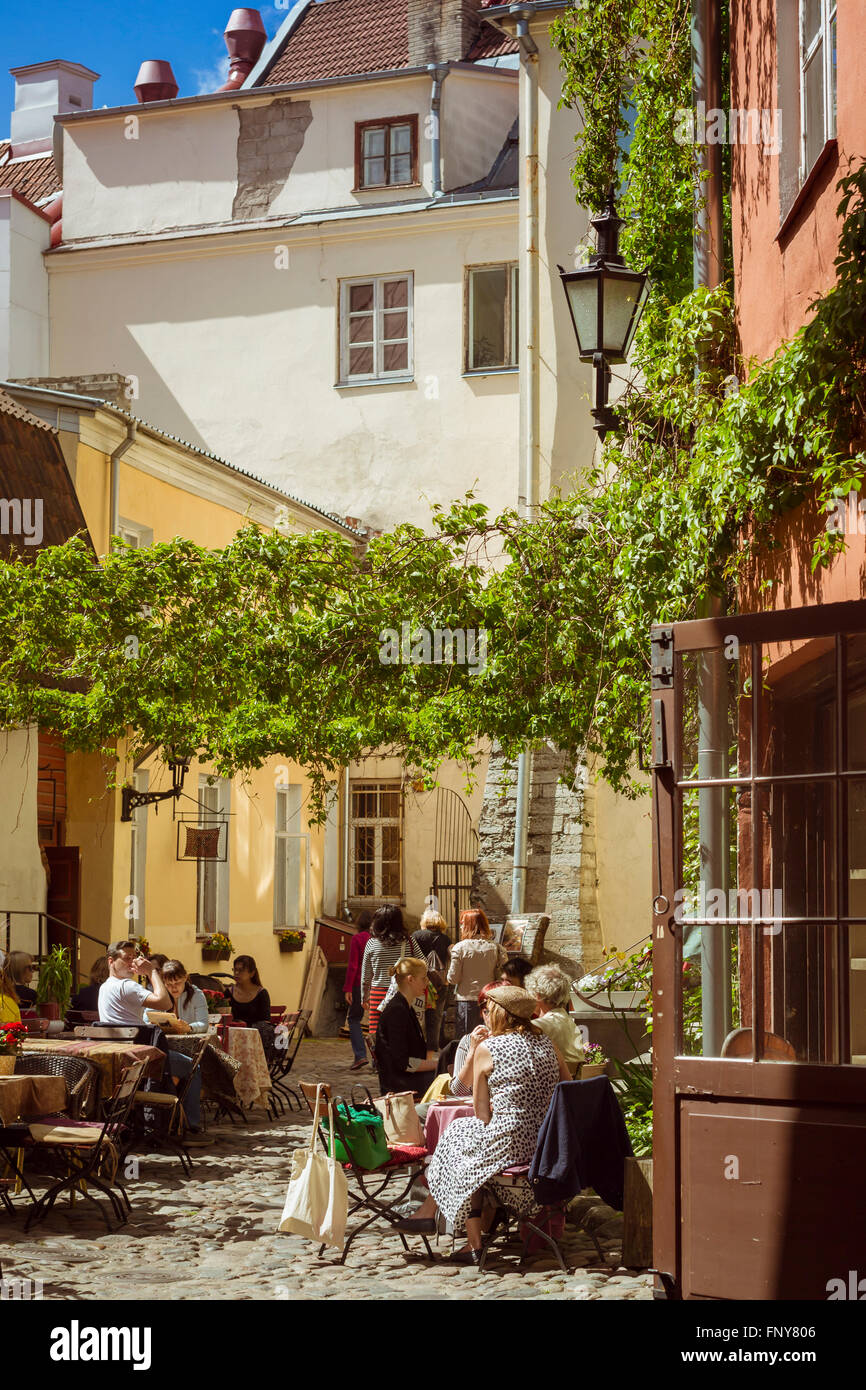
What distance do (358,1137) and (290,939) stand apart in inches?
546

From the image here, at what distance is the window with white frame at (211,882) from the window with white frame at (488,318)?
7018mm

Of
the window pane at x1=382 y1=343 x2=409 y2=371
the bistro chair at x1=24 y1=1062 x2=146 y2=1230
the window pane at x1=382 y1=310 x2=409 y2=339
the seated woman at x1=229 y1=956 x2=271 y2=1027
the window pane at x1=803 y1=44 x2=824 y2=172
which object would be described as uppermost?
the window pane at x1=382 y1=310 x2=409 y2=339

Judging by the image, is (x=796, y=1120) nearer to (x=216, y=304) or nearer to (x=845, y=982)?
(x=845, y=982)

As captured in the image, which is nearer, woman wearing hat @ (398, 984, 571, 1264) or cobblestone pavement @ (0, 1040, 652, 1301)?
cobblestone pavement @ (0, 1040, 652, 1301)

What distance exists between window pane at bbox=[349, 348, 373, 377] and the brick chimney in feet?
14.4

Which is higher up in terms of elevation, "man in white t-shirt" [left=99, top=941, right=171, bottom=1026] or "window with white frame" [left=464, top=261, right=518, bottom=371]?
"window with white frame" [left=464, top=261, right=518, bottom=371]

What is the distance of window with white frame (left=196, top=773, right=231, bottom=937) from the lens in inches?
785

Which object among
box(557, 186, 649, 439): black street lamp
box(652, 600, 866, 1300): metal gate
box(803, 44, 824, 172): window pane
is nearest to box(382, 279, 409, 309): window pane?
box(557, 186, 649, 439): black street lamp

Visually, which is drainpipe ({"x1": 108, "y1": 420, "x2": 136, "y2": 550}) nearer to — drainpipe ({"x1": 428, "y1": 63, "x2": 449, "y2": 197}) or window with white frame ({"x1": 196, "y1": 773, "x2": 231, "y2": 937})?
window with white frame ({"x1": 196, "y1": 773, "x2": 231, "y2": 937})

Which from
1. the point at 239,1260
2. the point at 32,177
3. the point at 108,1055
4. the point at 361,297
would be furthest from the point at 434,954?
the point at 32,177

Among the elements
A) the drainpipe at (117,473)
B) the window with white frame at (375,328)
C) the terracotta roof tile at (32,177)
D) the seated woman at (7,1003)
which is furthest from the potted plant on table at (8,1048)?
the terracotta roof tile at (32,177)

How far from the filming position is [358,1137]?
320 inches

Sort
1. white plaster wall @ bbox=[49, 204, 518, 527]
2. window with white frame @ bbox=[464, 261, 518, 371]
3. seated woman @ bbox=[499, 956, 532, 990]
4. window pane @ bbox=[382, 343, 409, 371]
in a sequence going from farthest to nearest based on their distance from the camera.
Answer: window pane @ bbox=[382, 343, 409, 371]
white plaster wall @ bbox=[49, 204, 518, 527]
window with white frame @ bbox=[464, 261, 518, 371]
seated woman @ bbox=[499, 956, 532, 990]

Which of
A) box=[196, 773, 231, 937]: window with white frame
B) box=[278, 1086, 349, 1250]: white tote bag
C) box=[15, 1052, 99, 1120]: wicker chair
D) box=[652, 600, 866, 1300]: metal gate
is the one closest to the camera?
box=[652, 600, 866, 1300]: metal gate
